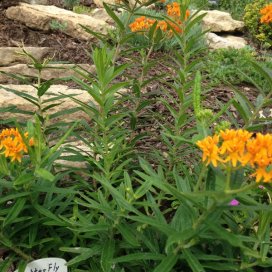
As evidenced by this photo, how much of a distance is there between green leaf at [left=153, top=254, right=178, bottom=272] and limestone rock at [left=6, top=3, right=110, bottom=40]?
461 centimetres

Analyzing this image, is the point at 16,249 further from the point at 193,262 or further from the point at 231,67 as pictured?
the point at 231,67

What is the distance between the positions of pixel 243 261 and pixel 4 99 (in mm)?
2431

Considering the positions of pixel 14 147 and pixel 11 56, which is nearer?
pixel 14 147

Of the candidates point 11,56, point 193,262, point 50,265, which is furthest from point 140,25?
point 11,56

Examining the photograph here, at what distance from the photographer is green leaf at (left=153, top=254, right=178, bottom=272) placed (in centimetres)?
140

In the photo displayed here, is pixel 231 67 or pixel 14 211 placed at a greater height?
pixel 14 211

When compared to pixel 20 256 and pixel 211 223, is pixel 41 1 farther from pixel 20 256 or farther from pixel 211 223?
pixel 211 223

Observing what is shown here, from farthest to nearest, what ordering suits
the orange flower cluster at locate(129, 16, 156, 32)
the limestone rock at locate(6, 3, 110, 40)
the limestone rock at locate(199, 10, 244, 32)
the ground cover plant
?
the limestone rock at locate(199, 10, 244, 32) < the limestone rock at locate(6, 3, 110, 40) < the orange flower cluster at locate(129, 16, 156, 32) < the ground cover plant

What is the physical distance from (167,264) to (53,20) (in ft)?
16.4

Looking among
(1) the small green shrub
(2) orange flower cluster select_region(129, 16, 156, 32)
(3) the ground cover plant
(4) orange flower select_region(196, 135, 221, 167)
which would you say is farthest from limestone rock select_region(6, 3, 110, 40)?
(4) orange flower select_region(196, 135, 221, 167)

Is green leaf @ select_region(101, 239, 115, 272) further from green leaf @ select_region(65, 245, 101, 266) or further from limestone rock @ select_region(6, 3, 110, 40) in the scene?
limestone rock @ select_region(6, 3, 110, 40)

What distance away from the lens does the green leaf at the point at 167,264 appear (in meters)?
1.40

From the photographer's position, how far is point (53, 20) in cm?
579

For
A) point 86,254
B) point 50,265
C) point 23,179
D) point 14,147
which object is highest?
point 14,147
